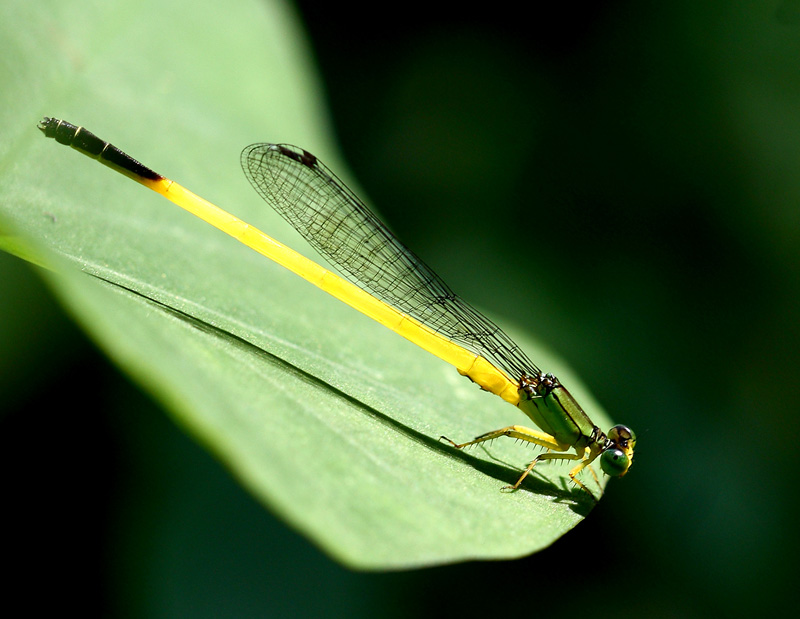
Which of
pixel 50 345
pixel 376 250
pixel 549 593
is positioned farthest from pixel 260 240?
pixel 549 593

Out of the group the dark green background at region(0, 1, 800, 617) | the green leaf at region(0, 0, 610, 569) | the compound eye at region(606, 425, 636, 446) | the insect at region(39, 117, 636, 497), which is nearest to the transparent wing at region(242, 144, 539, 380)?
the insect at region(39, 117, 636, 497)

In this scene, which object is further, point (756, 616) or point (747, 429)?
point (747, 429)

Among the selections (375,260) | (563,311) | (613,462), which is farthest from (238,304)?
(563,311)

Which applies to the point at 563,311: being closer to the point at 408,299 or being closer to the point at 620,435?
the point at 620,435

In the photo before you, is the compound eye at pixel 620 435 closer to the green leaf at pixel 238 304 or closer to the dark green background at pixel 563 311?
the green leaf at pixel 238 304

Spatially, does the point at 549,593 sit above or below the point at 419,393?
below

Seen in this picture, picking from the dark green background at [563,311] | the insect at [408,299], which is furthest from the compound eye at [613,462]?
the dark green background at [563,311]

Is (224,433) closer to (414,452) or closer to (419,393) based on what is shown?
Answer: (414,452)
